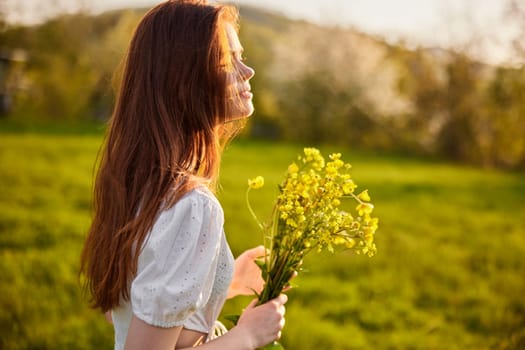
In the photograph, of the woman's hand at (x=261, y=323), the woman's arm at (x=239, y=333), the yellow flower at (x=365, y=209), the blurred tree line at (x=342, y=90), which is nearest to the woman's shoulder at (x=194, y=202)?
the woman's arm at (x=239, y=333)

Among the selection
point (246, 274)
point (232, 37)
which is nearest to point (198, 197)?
point (232, 37)

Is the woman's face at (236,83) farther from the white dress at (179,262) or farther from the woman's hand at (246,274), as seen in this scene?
the woman's hand at (246,274)

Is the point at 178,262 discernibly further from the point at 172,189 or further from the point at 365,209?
the point at 365,209

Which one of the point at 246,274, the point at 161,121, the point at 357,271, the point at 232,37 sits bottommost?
→ the point at 357,271

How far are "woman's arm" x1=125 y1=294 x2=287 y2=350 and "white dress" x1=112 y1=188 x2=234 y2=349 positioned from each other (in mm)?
31

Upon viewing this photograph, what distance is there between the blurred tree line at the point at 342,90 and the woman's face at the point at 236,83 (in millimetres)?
15654

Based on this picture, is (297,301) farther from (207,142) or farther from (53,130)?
(53,130)

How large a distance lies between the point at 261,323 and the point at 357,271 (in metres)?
4.23

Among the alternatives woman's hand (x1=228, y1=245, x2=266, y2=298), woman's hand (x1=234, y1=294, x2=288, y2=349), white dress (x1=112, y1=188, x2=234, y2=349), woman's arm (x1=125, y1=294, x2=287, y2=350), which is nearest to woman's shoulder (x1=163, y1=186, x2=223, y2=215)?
white dress (x1=112, y1=188, x2=234, y2=349)

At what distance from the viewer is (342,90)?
22.8m

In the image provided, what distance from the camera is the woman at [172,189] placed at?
159 centimetres

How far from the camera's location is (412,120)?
813 inches

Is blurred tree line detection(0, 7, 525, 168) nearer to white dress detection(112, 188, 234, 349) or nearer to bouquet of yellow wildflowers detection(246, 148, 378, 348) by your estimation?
bouquet of yellow wildflowers detection(246, 148, 378, 348)

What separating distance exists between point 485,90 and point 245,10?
35.0 m
